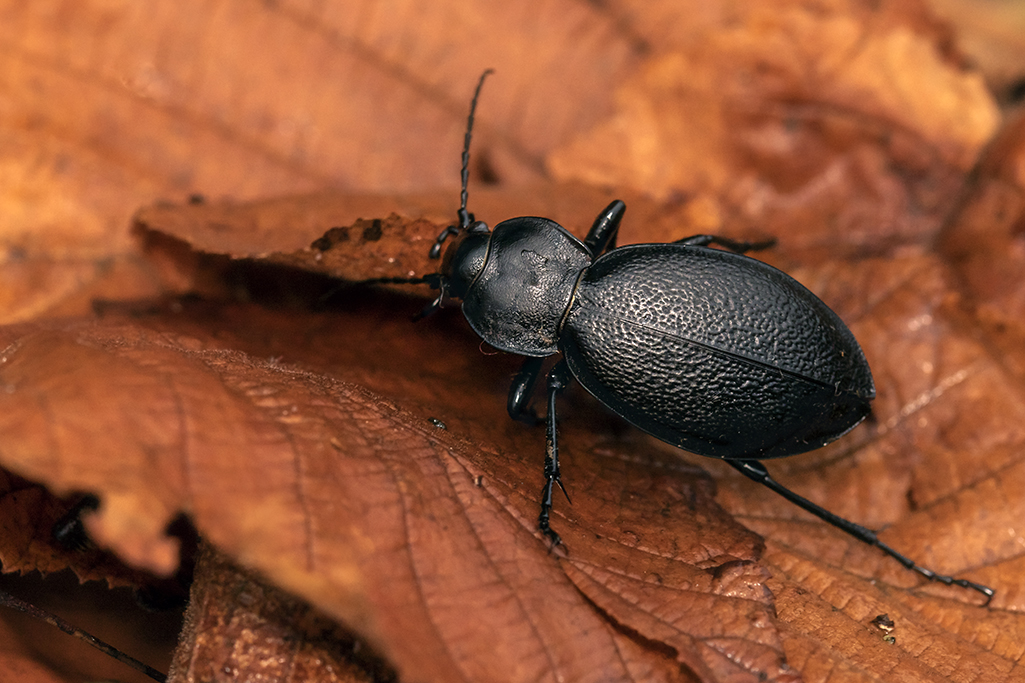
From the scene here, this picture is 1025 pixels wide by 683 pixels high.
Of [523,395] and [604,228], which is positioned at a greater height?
[604,228]

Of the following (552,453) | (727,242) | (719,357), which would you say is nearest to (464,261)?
(552,453)

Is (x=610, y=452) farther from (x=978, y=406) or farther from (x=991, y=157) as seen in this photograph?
(x=991, y=157)

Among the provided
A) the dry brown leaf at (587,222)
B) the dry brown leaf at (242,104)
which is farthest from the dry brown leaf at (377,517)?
the dry brown leaf at (242,104)

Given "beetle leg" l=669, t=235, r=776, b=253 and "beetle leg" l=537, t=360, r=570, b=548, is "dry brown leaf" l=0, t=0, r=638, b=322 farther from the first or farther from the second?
"beetle leg" l=537, t=360, r=570, b=548

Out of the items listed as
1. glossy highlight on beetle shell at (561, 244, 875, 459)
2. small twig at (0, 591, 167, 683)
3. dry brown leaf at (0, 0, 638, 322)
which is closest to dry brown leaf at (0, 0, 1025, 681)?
dry brown leaf at (0, 0, 638, 322)

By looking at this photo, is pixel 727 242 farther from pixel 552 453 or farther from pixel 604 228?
pixel 552 453

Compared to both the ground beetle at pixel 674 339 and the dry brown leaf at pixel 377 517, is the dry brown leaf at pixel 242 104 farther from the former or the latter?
the dry brown leaf at pixel 377 517
